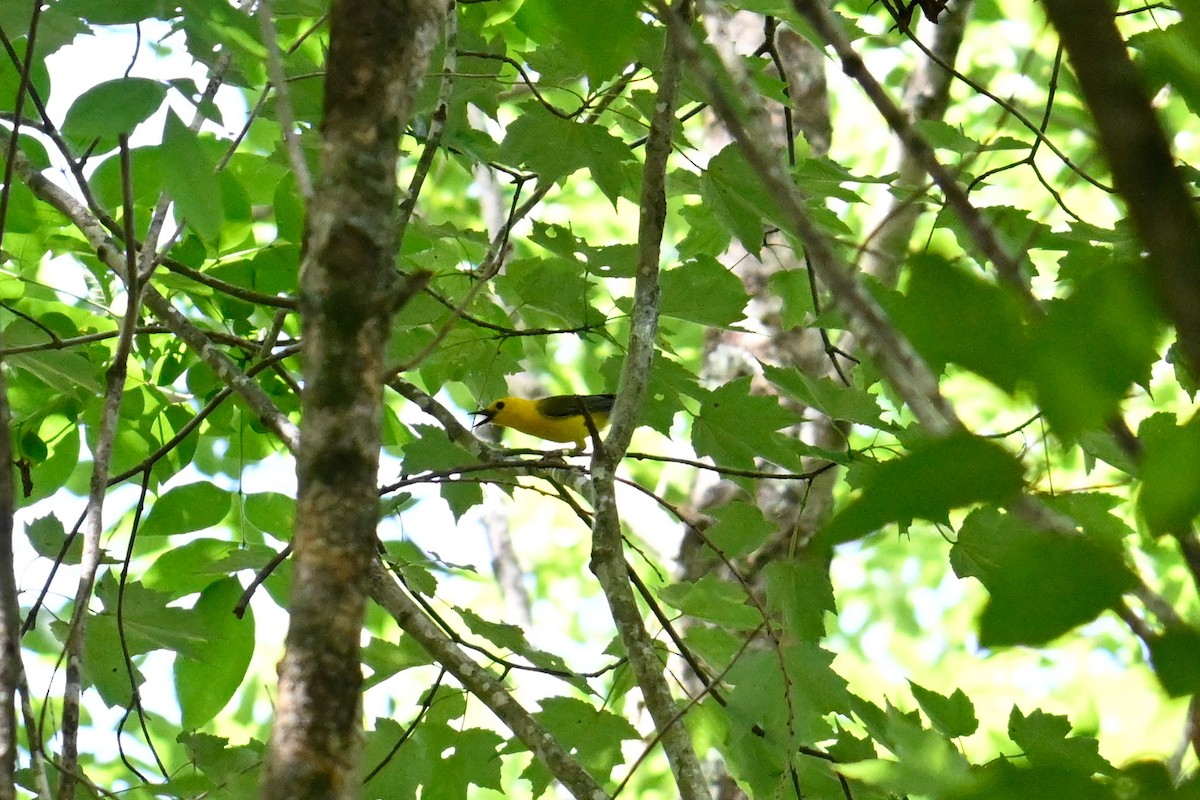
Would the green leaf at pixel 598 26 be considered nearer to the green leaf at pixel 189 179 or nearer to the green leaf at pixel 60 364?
the green leaf at pixel 189 179

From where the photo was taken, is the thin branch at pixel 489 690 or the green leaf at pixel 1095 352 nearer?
the green leaf at pixel 1095 352

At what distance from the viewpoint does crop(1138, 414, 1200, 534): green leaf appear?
0.60m

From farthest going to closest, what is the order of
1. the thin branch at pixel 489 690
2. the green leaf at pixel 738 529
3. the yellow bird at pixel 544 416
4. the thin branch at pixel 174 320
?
1. the yellow bird at pixel 544 416
2. the green leaf at pixel 738 529
3. the thin branch at pixel 174 320
4. the thin branch at pixel 489 690

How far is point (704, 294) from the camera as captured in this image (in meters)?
2.87

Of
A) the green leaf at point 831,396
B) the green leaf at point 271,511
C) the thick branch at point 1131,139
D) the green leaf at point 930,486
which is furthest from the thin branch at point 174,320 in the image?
the thick branch at point 1131,139

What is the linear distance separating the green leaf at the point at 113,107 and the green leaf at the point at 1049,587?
76.5 inches

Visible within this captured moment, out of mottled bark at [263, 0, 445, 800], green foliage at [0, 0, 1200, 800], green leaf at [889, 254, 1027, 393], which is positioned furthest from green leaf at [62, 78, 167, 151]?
green leaf at [889, 254, 1027, 393]

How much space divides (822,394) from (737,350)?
3.03 metres

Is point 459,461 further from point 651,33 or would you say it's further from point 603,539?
point 651,33

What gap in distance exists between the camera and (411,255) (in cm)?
357

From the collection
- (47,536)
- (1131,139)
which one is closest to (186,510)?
(47,536)

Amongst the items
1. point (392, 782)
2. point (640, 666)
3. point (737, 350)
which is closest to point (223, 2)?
point (640, 666)

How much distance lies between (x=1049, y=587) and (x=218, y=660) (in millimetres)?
2744

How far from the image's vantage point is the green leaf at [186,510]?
3.18m
